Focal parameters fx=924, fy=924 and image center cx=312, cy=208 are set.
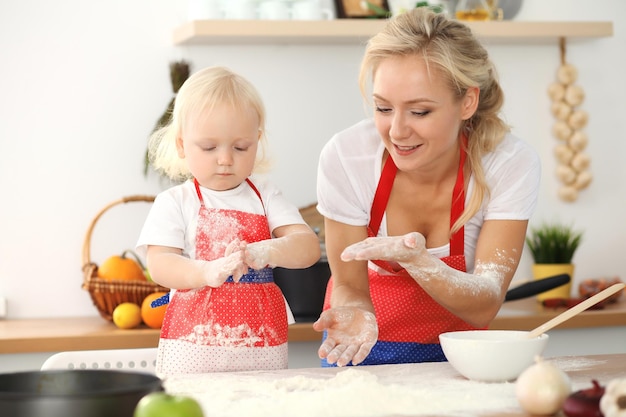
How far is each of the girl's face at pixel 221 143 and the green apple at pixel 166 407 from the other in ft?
2.96

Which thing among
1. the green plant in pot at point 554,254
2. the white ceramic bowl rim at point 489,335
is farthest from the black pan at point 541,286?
the white ceramic bowl rim at point 489,335

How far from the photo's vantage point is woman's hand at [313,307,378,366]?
1.65 m

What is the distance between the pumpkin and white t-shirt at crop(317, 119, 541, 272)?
908 mm

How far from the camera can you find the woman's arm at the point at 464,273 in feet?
5.10

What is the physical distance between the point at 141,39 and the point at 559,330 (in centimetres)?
157

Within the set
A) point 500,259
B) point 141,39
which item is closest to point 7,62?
point 141,39

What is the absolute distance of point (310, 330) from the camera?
253cm

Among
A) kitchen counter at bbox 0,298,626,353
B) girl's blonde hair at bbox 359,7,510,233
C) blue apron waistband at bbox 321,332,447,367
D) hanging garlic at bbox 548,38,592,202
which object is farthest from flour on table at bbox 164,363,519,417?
hanging garlic at bbox 548,38,592,202

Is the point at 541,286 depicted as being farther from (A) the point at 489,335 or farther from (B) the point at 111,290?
(B) the point at 111,290

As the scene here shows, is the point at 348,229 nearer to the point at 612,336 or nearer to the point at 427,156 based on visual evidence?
the point at 427,156

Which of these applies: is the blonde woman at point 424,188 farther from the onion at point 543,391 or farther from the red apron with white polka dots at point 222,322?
the onion at point 543,391

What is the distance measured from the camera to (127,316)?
2.50m

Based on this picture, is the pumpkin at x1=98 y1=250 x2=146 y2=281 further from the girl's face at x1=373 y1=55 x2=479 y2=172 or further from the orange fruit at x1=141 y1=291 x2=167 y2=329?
the girl's face at x1=373 y1=55 x2=479 y2=172

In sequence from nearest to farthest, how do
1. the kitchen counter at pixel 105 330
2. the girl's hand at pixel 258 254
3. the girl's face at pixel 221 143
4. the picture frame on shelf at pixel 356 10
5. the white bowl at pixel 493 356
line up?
the white bowl at pixel 493 356 → the girl's hand at pixel 258 254 → the girl's face at pixel 221 143 → the kitchen counter at pixel 105 330 → the picture frame on shelf at pixel 356 10
